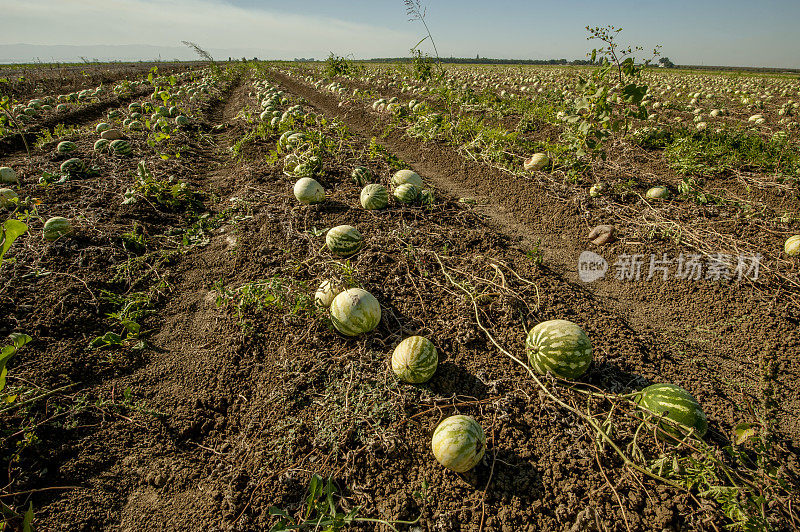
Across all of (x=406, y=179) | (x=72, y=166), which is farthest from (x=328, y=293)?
(x=72, y=166)

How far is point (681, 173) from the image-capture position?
7125 mm

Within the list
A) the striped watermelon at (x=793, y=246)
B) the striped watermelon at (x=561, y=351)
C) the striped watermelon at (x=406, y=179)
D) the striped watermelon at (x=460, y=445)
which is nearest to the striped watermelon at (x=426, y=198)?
the striped watermelon at (x=406, y=179)

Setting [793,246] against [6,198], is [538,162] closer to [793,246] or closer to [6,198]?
[793,246]

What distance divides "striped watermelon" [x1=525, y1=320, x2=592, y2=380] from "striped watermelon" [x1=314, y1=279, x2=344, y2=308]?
196cm

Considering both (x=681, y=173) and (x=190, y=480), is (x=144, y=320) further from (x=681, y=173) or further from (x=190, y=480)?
(x=681, y=173)

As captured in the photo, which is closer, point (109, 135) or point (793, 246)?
point (793, 246)

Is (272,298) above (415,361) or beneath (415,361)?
above

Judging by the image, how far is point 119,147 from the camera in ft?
27.3

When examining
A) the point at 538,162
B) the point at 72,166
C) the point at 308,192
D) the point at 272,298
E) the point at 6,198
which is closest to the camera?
the point at 272,298

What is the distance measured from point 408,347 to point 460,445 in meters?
0.88

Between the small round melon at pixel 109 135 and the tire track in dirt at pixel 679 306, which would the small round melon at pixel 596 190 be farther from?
the small round melon at pixel 109 135

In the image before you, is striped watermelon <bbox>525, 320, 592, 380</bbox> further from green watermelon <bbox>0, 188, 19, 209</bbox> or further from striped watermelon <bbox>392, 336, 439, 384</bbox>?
green watermelon <bbox>0, 188, 19, 209</bbox>

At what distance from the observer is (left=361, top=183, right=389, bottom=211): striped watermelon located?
5574 mm

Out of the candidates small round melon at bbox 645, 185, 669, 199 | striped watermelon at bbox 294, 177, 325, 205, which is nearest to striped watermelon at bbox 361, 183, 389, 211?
striped watermelon at bbox 294, 177, 325, 205
